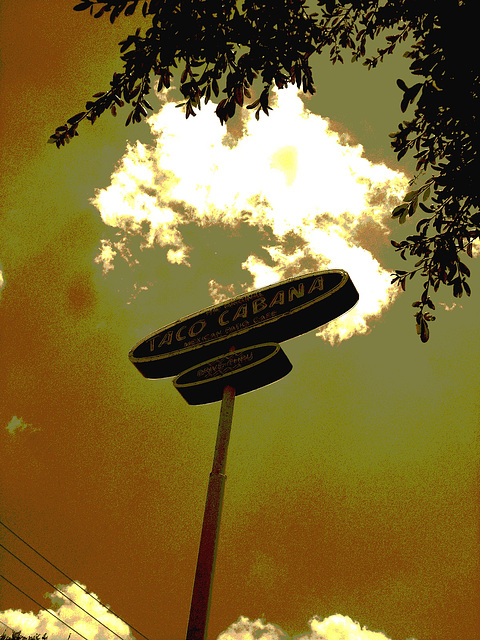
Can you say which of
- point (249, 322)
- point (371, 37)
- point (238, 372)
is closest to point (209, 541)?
point (238, 372)

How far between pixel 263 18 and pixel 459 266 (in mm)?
3162

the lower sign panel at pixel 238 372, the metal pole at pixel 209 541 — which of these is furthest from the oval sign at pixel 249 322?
the metal pole at pixel 209 541

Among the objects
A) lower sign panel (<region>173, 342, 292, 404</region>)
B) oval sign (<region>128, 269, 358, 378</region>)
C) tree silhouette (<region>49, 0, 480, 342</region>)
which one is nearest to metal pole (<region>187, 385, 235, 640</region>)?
lower sign panel (<region>173, 342, 292, 404</region>)

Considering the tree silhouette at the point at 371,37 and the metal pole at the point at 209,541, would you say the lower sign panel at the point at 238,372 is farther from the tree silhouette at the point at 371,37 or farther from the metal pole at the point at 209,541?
the tree silhouette at the point at 371,37

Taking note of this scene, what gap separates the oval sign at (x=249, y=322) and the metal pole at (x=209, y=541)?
6.07 feet

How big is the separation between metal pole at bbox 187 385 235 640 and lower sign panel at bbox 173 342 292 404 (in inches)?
35.9

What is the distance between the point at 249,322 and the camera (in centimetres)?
945

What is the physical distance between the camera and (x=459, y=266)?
4984 millimetres

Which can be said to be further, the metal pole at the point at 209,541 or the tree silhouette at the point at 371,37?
the metal pole at the point at 209,541

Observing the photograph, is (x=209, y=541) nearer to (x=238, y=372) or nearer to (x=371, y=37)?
(x=238, y=372)

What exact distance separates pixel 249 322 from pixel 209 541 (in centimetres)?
409

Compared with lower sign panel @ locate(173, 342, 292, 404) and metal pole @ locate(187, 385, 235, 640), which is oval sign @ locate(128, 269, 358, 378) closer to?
lower sign panel @ locate(173, 342, 292, 404)

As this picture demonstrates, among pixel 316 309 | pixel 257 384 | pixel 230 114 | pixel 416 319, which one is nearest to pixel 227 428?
pixel 257 384

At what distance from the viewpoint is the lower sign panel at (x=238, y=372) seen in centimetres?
893
